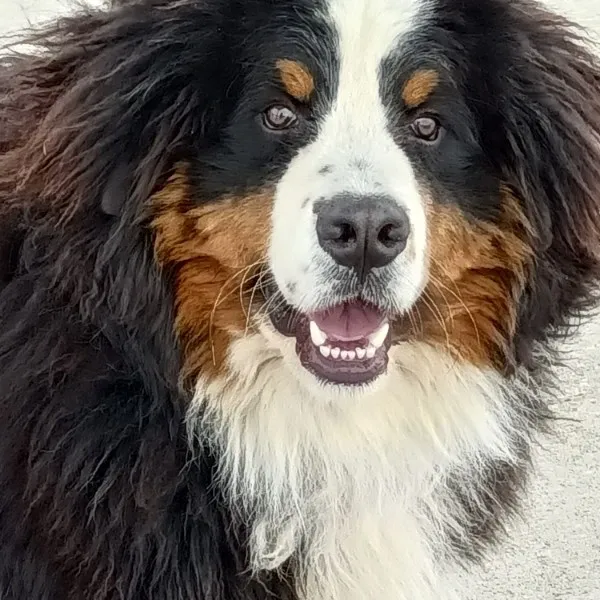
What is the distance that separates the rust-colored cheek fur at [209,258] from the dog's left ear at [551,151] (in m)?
0.45

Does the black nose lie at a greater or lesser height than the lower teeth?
greater

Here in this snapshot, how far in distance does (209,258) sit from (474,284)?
0.46 meters

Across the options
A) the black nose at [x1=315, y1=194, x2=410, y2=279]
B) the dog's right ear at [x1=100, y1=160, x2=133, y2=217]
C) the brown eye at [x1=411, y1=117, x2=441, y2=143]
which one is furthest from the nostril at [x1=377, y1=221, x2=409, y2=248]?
the dog's right ear at [x1=100, y1=160, x2=133, y2=217]

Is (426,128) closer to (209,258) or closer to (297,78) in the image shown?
(297,78)

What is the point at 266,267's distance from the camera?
75.9 inches

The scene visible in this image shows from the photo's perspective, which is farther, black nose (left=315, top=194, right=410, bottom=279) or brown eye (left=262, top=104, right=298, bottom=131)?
brown eye (left=262, top=104, right=298, bottom=131)

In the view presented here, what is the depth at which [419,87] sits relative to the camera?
1.95 meters

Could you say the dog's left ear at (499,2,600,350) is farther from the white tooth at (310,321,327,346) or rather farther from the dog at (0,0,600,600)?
the white tooth at (310,321,327,346)

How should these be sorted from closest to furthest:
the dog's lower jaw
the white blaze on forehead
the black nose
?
the black nose, the white blaze on forehead, the dog's lower jaw

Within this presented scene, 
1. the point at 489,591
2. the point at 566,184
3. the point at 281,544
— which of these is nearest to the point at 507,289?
the point at 566,184

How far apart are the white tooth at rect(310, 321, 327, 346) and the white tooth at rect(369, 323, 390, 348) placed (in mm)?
82

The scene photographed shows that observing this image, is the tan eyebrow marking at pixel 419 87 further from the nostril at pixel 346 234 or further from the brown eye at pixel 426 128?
the nostril at pixel 346 234

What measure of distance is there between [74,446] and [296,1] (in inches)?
32.9

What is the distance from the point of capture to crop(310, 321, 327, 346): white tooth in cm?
195
